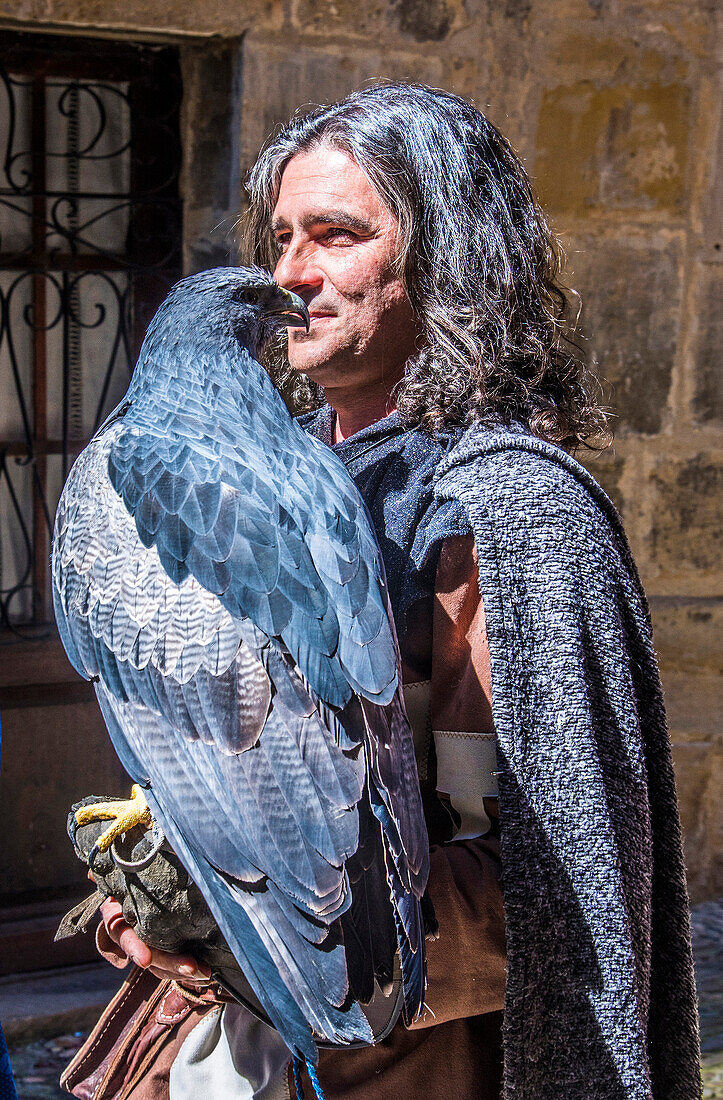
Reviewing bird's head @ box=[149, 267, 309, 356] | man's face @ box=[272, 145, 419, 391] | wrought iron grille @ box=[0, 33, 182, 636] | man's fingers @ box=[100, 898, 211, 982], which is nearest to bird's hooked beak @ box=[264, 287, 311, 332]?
bird's head @ box=[149, 267, 309, 356]

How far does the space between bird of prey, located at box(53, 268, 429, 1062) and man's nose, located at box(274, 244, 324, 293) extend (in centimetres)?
33

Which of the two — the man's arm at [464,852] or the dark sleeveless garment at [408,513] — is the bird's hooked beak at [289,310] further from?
the man's arm at [464,852]

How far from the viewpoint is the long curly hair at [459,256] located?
1551mm

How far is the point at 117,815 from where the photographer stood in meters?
1.28

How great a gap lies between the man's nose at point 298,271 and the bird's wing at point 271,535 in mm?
330

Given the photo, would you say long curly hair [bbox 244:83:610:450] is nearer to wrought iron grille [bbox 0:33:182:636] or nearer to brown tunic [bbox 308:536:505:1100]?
brown tunic [bbox 308:536:505:1100]

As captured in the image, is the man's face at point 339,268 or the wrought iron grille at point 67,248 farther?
the wrought iron grille at point 67,248

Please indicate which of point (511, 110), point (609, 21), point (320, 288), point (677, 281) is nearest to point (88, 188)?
point (511, 110)

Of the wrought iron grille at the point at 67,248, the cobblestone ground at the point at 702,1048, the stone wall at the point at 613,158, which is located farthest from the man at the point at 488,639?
the wrought iron grille at the point at 67,248

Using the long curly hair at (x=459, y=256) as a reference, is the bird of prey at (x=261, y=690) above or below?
below

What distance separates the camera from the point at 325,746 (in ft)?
3.64

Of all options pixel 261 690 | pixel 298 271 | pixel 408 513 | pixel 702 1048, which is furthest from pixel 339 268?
pixel 702 1048

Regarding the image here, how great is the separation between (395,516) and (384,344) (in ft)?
0.93

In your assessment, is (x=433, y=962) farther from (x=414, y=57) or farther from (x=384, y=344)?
(x=414, y=57)
